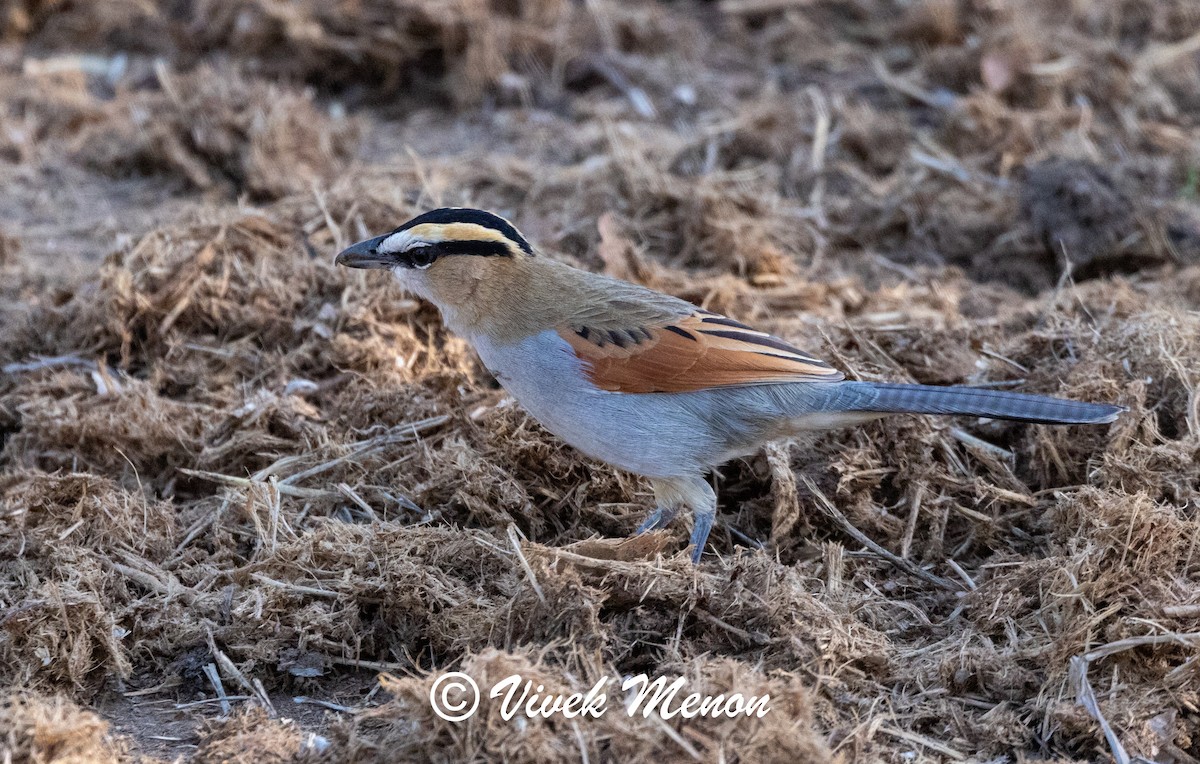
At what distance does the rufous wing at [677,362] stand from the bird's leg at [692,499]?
464mm

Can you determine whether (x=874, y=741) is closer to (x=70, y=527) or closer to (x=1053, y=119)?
(x=70, y=527)

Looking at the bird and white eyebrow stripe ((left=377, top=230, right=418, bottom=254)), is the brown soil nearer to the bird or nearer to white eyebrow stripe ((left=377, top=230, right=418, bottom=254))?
the bird

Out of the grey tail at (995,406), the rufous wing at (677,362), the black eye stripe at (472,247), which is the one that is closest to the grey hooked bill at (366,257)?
the black eye stripe at (472,247)

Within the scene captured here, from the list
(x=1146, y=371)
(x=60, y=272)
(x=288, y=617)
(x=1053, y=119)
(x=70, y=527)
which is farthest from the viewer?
(x=1053, y=119)

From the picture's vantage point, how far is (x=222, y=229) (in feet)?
26.6

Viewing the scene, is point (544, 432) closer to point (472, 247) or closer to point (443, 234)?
point (472, 247)

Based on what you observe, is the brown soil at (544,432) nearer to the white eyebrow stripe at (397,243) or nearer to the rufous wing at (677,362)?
the rufous wing at (677,362)

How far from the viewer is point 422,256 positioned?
6680 mm

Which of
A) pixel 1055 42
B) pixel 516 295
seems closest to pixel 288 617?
pixel 516 295

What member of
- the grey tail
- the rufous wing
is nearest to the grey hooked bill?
the rufous wing

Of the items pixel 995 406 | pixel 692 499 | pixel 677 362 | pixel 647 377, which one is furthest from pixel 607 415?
pixel 995 406

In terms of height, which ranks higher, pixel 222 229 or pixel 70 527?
pixel 222 229

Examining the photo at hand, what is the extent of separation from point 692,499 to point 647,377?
25.4 inches

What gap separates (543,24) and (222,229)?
5.29 metres
